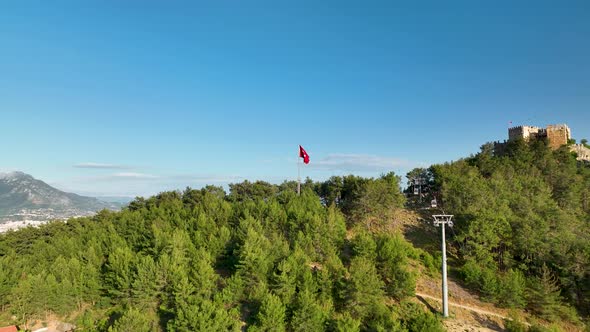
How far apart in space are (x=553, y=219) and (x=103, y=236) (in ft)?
214

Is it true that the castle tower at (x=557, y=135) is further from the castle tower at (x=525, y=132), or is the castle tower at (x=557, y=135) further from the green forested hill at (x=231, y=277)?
the green forested hill at (x=231, y=277)

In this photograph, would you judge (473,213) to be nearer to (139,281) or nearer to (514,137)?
(139,281)

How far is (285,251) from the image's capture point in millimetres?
37875

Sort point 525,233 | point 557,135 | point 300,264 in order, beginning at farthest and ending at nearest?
point 557,135 → point 525,233 → point 300,264

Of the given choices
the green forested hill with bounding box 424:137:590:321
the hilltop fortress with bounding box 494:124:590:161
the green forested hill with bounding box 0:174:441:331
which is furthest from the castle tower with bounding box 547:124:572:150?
the green forested hill with bounding box 0:174:441:331

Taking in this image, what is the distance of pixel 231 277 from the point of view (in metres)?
34.2

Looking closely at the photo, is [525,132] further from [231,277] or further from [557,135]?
[231,277]

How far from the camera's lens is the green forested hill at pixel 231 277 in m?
29.2

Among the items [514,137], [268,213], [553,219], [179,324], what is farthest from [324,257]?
[514,137]

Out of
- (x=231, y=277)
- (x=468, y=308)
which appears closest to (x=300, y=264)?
(x=231, y=277)

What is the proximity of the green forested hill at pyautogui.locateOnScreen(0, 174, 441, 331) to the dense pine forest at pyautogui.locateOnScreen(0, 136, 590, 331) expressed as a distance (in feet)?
0.50

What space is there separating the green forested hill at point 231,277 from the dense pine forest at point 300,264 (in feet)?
0.50

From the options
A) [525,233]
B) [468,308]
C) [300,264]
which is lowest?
[468,308]

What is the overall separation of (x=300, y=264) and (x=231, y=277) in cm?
753
